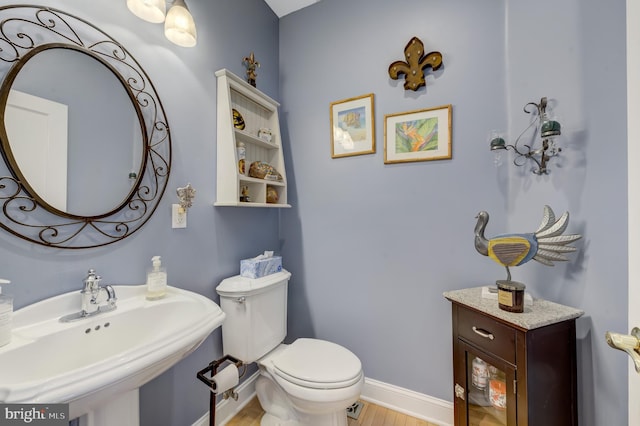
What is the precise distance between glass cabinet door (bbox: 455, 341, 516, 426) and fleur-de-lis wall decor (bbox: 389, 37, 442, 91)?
4.74 feet

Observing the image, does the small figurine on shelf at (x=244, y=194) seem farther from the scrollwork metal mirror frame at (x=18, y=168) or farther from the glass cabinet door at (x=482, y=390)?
the glass cabinet door at (x=482, y=390)

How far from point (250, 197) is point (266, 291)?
0.60 metres

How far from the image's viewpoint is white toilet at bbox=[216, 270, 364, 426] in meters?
1.17

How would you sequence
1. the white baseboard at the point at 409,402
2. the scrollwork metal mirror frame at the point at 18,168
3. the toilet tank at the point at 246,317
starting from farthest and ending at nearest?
the white baseboard at the point at 409,402, the toilet tank at the point at 246,317, the scrollwork metal mirror frame at the point at 18,168

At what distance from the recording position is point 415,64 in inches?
59.6

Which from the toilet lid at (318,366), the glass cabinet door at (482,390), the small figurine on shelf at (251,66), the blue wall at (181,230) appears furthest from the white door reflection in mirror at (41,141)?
the glass cabinet door at (482,390)

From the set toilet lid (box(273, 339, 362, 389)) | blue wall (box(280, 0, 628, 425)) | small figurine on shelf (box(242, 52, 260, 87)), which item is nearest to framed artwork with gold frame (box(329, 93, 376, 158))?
blue wall (box(280, 0, 628, 425))

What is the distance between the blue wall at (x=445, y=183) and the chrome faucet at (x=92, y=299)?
45.3 inches

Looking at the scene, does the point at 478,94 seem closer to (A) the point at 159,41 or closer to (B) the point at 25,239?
(A) the point at 159,41

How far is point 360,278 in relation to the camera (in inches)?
66.9

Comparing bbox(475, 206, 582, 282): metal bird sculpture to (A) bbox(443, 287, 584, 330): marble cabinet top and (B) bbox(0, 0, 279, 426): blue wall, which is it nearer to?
(A) bbox(443, 287, 584, 330): marble cabinet top

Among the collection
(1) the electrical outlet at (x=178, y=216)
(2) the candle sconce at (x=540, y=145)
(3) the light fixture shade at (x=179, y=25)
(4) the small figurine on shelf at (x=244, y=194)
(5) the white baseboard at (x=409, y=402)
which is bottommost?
(5) the white baseboard at (x=409, y=402)

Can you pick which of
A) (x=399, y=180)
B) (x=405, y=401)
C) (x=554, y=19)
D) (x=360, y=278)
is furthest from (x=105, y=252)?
(x=554, y=19)

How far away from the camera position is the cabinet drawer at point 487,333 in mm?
974
